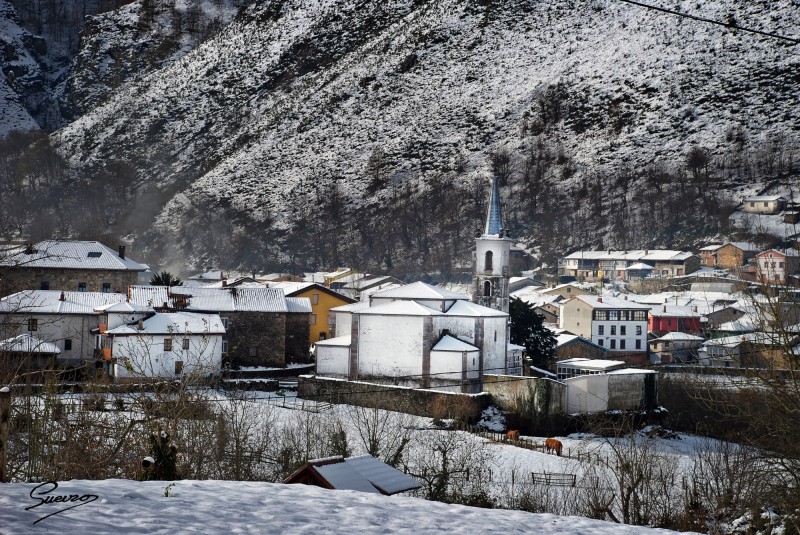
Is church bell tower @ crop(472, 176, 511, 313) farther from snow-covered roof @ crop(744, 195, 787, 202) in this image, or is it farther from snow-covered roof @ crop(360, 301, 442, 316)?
snow-covered roof @ crop(744, 195, 787, 202)

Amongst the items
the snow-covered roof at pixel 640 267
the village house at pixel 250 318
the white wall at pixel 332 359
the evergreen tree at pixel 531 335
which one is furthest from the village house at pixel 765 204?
the white wall at pixel 332 359

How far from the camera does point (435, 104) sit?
121062 millimetres

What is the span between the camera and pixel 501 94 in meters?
119

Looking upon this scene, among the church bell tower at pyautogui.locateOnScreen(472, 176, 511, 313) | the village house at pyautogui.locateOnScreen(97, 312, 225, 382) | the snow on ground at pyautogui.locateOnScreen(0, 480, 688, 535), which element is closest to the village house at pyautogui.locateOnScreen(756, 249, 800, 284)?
the snow on ground at pyautogui.locateOnScreen(0, 480, 688, 535)

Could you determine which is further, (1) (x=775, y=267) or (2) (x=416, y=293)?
(1) (x=775, y=267)

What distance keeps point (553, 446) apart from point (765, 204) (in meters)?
65.0

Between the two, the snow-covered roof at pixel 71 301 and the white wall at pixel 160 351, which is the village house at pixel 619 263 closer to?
the snow-covered roof at pixel 71 301

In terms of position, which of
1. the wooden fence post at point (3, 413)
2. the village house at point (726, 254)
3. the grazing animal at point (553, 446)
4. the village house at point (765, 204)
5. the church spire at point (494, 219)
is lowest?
the grazing animal at point (553, 446)

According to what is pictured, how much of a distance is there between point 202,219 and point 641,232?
51.5 metres

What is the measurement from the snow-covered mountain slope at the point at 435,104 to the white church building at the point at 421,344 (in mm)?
60095

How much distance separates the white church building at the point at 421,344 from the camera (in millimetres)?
36031

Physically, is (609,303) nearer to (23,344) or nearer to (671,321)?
(671,321)

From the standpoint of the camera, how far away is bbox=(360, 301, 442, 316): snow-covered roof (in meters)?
36.9

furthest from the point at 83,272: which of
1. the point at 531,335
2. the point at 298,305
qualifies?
the point at 531,335
